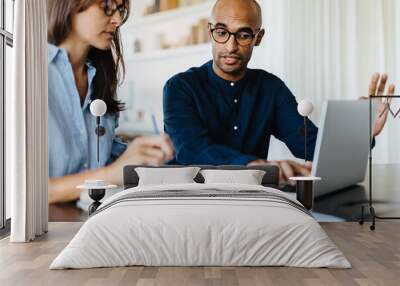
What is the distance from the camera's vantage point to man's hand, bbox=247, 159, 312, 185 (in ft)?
22.9

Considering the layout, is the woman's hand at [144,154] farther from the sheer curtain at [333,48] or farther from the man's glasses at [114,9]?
the man's glasses at [114,9]

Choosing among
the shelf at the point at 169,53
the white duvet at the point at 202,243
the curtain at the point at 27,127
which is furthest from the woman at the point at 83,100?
the white duvet at the point at 202,243

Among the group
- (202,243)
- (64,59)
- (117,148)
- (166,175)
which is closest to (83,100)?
(64,59)

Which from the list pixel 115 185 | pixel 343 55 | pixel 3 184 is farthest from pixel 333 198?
pixel 3 184

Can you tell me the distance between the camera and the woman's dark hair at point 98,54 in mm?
7020

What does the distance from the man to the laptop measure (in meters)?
0.21

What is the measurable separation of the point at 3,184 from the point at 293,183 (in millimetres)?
3270

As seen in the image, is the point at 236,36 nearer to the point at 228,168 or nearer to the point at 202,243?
the point at 228,168

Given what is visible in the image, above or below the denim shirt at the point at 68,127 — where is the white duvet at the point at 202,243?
below

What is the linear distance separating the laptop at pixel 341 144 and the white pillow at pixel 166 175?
4.76 ft

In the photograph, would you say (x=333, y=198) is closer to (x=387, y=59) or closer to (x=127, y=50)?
(x=387, y=59)

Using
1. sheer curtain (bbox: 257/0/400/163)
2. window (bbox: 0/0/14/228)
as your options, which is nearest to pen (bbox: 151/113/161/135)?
sheer curtain (bbox: 257/0/400/163)

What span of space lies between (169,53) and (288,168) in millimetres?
1989

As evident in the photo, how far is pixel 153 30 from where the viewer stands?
7.21 meters
